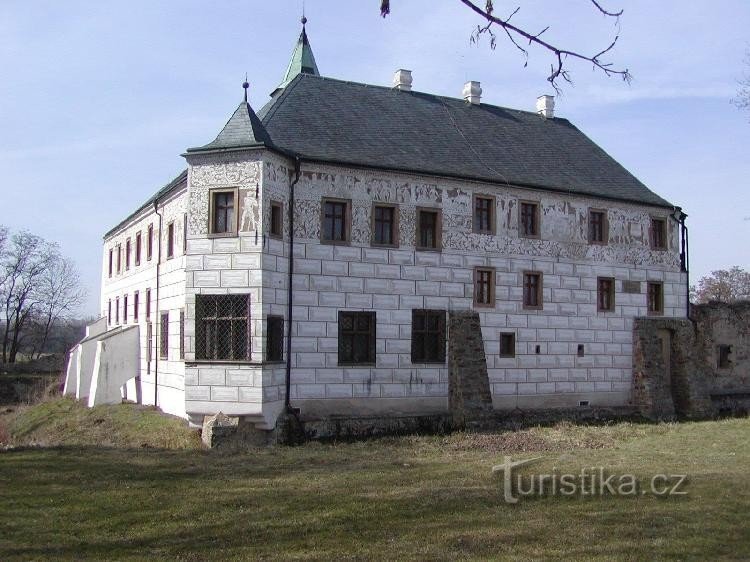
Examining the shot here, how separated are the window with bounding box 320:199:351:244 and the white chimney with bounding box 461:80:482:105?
9137 mm

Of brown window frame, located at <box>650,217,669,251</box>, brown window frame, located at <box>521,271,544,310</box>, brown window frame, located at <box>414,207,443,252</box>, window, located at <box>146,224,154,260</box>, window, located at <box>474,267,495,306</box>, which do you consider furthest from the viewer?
window, located at <box>146,224,154,260</box>

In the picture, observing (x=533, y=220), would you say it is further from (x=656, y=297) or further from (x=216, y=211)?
(x=216, y=211)

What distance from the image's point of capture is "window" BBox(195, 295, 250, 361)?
19.0 meters

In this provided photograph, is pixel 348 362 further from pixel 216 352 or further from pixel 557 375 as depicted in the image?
pixel 557 375

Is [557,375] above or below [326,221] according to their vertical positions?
below

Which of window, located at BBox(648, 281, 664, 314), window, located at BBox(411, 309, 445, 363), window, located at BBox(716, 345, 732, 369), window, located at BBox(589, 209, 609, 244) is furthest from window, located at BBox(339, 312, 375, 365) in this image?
window, located at BBox(716, 345, 732, 369)

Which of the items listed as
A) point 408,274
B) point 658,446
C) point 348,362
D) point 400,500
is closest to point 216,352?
point 348,362

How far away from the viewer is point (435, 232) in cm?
2252

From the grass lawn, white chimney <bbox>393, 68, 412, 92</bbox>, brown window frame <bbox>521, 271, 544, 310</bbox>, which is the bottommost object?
the grass lawn

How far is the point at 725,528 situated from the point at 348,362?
12.1 m

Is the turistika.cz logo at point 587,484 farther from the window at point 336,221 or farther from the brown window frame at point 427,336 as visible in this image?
the window at point 336,221

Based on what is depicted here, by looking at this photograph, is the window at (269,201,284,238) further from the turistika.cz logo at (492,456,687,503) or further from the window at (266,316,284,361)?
the turistika.cz logo at (492,456,687,503)

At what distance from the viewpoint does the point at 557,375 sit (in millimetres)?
24219

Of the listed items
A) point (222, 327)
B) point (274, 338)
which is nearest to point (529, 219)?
point (274, 338)
